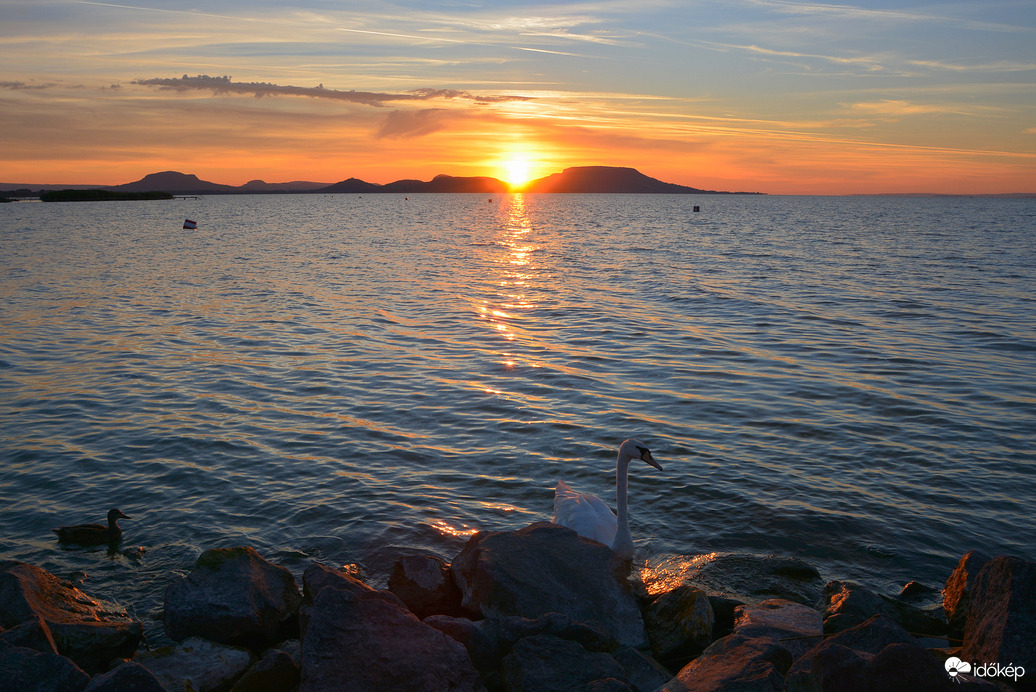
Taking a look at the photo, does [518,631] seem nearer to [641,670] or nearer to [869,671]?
[641,670]

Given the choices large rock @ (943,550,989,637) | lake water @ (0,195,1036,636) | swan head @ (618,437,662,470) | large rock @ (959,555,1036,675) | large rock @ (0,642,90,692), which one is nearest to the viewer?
large rock @ (0,642,90,692)

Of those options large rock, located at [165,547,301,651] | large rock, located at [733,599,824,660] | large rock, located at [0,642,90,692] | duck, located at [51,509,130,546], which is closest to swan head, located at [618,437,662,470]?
large rock, located at [733,599,824,660]

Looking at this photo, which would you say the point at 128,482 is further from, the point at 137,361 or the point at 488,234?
the point at 488,234

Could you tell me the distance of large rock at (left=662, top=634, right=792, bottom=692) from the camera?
5.71m

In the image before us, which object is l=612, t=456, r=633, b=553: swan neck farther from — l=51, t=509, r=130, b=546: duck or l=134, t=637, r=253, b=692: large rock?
l=51, t=509, r=130, b=546: duck

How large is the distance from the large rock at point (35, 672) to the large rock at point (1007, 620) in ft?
25.6

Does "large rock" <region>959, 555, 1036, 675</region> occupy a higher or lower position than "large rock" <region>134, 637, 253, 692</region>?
higher

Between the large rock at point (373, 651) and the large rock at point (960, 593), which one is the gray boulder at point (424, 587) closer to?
the large rock at point (373, 651)

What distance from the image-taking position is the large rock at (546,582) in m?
7.21

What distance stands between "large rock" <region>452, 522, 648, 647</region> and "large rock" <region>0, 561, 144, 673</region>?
11.2 ft

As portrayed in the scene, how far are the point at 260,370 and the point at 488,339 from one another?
286 inches

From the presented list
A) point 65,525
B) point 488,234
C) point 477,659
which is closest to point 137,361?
point 65,525

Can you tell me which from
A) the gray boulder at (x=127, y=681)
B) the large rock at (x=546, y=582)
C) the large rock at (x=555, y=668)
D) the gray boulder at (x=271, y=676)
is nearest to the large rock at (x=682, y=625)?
the large rock at (x=546, y=582)

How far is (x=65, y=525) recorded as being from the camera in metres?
10.2
